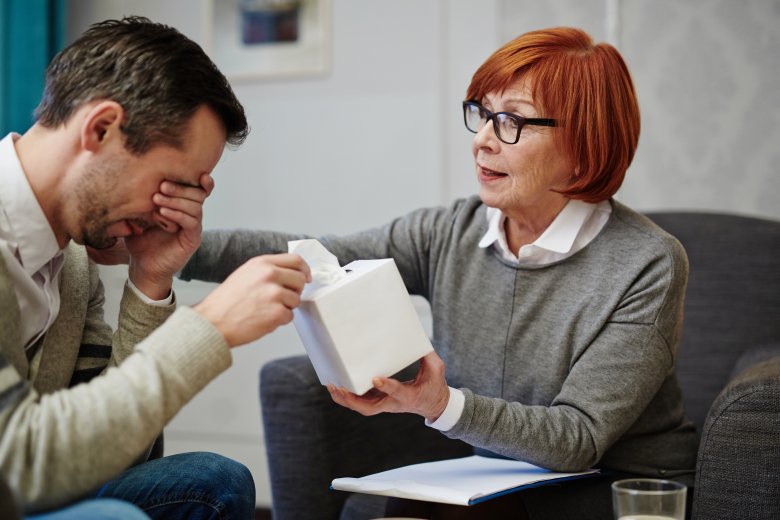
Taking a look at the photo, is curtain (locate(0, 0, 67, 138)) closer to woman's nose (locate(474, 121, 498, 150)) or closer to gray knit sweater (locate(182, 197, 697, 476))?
gray knit sweater (locate(182, 197, 697, 476))

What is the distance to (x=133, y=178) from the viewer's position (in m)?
1.13

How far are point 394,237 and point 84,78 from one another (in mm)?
755

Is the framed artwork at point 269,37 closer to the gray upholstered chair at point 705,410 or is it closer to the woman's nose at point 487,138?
the gray upholstered chair at point 705,410

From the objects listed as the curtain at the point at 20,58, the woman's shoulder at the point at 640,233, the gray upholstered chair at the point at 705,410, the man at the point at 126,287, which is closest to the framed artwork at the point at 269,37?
the curtain at the point at 20,58

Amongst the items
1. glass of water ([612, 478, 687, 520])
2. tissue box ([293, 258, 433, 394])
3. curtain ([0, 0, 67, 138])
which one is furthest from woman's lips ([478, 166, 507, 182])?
curtain ([0, 0, 67, 138])

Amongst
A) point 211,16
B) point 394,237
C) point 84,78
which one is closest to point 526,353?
point 394,237

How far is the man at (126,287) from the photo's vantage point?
930mm

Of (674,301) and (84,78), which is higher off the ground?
(84,78)

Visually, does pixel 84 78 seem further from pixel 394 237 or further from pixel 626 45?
pixel 626 45

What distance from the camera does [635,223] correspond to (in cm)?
157

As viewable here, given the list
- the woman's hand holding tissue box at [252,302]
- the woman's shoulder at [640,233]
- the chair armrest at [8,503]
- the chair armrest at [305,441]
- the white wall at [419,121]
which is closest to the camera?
the chair armrest at [8,503]

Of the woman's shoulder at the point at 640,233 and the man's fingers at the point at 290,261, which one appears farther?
the woman's shoulder at the point at 640,233

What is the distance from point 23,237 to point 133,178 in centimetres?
16

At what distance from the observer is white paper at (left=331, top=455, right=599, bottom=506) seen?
1.23 metres
